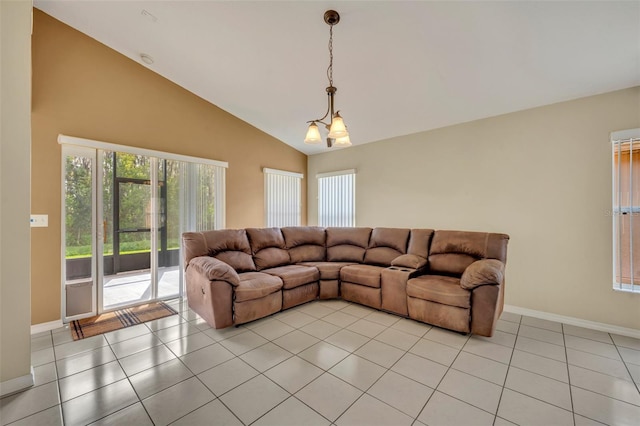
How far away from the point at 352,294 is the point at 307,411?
2.02 meters

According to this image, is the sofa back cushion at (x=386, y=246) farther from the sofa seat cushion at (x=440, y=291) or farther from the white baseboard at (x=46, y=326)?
the white baseboard at (x=46, y=326)

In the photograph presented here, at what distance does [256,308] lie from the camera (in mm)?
2988

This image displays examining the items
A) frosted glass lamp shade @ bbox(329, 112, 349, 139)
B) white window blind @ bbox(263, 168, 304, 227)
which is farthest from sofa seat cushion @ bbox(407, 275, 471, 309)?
white window blind @ bbox(263, 168, 304, 227)

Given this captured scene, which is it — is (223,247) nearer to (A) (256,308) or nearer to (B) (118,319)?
(A) (256,308)

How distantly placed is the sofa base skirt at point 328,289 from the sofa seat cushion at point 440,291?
3.56 feet

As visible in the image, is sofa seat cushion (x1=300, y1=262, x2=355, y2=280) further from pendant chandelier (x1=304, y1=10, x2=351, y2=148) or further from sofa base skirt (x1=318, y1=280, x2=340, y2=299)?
pendant chandelier (x1=304, y1=10, x2=351, y2=148)

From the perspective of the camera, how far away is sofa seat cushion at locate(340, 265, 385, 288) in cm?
342

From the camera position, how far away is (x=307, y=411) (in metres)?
1.70

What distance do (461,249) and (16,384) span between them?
169 inches

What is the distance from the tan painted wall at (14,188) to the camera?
1.86 m

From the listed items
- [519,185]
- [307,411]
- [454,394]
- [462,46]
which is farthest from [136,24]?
[519,185]

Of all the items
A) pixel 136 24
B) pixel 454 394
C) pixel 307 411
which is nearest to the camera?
pixel 307 411

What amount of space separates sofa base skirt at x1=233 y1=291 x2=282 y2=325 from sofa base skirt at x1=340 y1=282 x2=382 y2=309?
969mm

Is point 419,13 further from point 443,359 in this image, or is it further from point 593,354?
point 593,354
